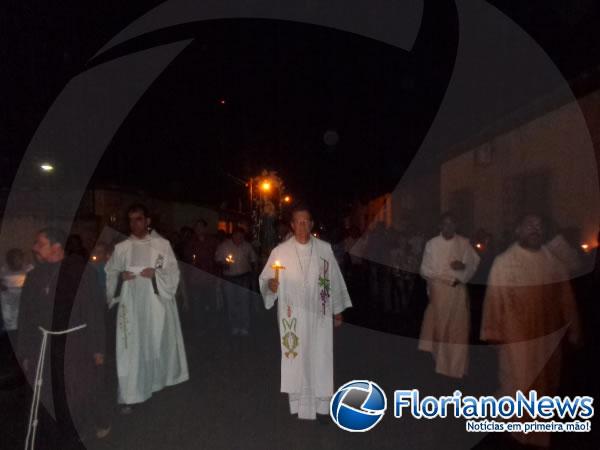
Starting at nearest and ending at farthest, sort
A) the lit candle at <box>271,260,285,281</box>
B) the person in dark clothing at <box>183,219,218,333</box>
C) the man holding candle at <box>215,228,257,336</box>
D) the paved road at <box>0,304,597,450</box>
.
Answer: the paved road at <box>0,304,597,450</box>, the lit candle at <box>271,260,285,281</box>, the man holding candle at <box>215,228,257,336</box>, the person in dark clothing at <box>183,219,218,333</box>

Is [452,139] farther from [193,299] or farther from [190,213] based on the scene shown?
[190,213]

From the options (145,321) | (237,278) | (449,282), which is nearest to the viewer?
(145,321)

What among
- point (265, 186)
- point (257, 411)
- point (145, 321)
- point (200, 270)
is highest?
point (265, 186)

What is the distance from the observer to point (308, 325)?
6215mm

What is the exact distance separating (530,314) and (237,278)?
578cm

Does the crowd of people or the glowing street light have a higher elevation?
the glowing street light

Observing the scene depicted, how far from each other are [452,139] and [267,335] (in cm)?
967

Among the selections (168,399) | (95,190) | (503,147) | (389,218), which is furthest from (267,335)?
(389,218)

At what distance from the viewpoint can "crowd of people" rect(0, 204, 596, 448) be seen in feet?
17.6

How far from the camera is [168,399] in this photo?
272 inches

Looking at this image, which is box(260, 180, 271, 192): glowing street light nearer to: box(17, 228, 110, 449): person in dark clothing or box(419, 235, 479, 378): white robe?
box(419, 235, 479, 378): white robe

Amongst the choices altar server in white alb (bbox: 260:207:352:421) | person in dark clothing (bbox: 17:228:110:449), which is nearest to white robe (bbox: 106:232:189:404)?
person in dark clothing (bbox: 17:228:110:449)

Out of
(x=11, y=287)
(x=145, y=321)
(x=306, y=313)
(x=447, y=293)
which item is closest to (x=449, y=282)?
(x=447, y=293)

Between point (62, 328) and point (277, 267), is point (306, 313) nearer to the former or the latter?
point (277, 267)
